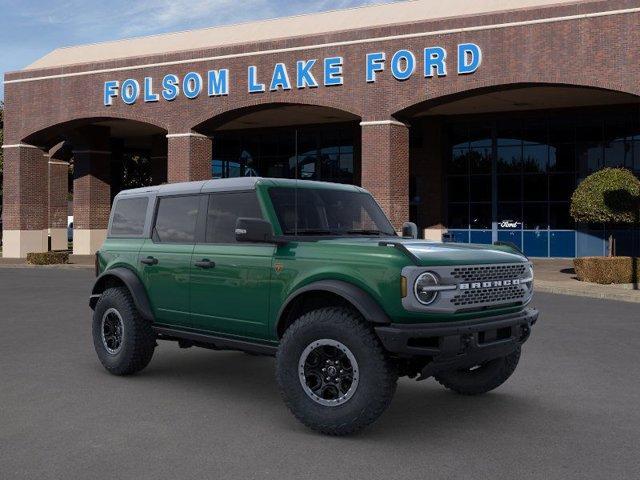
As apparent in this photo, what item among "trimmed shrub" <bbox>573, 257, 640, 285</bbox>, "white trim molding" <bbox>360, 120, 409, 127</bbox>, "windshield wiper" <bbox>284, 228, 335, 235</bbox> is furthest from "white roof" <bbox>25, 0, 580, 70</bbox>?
"windshield wiper" <bbox>284, 228, 335, 235</bbox>

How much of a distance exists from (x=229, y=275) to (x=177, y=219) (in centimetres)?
123

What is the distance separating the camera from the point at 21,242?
35.0m

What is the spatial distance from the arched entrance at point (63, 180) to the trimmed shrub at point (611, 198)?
69.5ft

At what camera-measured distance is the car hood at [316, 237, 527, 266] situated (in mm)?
5657

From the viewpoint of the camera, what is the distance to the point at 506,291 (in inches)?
248

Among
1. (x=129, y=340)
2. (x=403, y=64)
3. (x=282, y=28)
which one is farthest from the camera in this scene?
(x=282, y=28)

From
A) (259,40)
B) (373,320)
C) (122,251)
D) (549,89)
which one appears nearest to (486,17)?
(549,89)

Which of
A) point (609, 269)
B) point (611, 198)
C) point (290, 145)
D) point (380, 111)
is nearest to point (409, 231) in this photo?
point (609, 269)

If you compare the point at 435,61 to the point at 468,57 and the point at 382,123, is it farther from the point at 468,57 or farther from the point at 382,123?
the point at 382,123

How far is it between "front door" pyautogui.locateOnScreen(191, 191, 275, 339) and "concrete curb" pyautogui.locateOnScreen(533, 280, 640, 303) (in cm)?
1304

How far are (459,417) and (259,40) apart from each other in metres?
25.9

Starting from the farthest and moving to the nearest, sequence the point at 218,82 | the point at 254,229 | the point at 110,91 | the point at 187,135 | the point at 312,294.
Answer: the point at 110,91 → the point at 187,135 → the point at 218,82 → the point at 312,294 → the point at 254,229

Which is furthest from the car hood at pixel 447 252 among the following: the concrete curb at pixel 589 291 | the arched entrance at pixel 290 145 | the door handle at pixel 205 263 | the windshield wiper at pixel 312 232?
the arched entrance at pixel 290 145

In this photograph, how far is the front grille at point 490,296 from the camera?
19.0 ft
